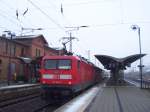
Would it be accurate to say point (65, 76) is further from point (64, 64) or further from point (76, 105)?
point (76, 105)

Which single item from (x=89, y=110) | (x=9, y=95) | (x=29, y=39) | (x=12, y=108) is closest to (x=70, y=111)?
(x=89, y=110)

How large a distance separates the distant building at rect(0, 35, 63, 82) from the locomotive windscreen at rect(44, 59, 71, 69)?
2026 centimetres

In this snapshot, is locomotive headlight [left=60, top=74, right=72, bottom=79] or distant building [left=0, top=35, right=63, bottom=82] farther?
distant building [left=0, top=35, right=63, bottom=82]

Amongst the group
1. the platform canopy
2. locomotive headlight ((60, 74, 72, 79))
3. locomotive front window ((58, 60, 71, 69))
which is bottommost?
locomotive headlight ((60, 74, 72, 79))

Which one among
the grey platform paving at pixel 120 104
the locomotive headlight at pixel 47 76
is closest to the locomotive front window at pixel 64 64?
the locomotive headlight at pixel 47 76

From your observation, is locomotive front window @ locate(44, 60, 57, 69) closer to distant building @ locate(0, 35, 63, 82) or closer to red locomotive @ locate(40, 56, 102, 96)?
red locomotive @ locate(40, 56, 102, 96)

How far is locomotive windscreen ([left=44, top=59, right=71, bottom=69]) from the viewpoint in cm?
1927

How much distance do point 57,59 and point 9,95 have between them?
6846mm

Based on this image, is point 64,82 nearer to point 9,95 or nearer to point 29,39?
point 9,95

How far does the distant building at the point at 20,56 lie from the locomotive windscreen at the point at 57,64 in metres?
20.3

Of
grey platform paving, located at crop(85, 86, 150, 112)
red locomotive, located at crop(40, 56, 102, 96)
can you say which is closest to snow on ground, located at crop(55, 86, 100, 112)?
grey platform paving, located at crop(85, 86, 150, 112)

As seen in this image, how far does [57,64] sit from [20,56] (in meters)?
38.6

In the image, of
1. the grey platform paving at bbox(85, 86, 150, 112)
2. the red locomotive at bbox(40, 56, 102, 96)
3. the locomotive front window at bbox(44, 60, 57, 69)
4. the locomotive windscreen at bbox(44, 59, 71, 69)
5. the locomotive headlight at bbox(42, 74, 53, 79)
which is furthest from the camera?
the locomotive front window at bbox(44, 60, 57, 69)

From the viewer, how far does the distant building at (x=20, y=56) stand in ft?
156
